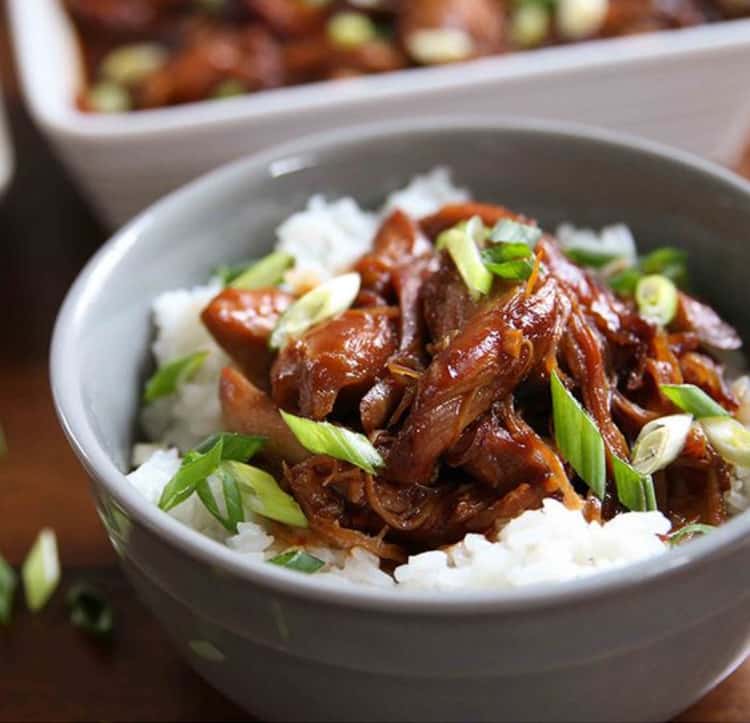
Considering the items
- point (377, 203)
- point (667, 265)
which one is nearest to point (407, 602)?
point (667, 265)

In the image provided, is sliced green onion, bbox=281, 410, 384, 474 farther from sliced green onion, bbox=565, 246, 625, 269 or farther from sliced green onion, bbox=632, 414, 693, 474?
sliced green onion, bbox=565, 246, 625, 269

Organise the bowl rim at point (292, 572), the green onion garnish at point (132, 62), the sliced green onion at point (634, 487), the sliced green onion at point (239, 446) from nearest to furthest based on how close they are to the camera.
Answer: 1. the bowl rim at point (292, 572)
2. the sliced green onion at point (634, 487)
3. the sliced green onion at point (239, 446)
4. the green onion garnish at point (132, 62)

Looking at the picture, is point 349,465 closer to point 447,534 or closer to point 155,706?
point 447,534

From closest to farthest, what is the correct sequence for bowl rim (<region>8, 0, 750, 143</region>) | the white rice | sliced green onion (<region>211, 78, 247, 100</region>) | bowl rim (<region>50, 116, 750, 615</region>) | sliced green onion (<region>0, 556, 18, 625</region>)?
bowl rim (<region>50, 116, 750, 615</region>), the white rice, sliced green onion (<region>0, 556, 18, 625</region>), bowl rim (<region>8, 0, 750, 143</region>), sliced green onion (<region>211, 78, 247, 100</region>)

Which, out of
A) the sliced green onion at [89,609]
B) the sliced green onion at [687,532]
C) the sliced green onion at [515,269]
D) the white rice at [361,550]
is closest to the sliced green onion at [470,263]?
the sliced green onion at [515,269]

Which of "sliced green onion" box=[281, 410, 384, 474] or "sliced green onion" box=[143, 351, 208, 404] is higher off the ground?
"sliced green onion" box=[281, 410, 384, 474]

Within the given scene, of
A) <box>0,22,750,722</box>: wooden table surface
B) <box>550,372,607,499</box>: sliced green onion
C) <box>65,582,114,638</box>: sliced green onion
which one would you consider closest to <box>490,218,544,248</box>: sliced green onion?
<box>550,372,607,499</box>: sliced green onion

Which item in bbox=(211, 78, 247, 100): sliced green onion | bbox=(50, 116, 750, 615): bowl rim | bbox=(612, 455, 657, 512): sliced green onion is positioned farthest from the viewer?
bbox=(211, 78, 247, 100): sliced green onion

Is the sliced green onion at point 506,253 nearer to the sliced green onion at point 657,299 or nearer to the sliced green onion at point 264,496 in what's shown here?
the sliced green onion at point 657,299
